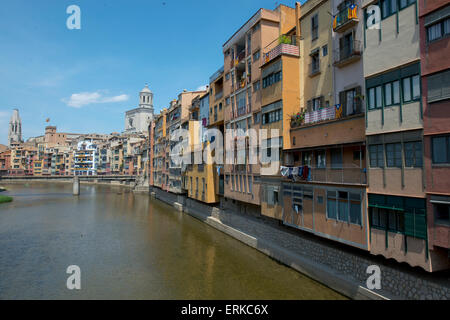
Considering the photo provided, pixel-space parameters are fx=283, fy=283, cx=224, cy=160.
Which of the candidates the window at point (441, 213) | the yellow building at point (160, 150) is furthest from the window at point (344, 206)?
the yellow building at point (160, 150)

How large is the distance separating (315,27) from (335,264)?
52.4ft

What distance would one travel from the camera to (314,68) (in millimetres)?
20500

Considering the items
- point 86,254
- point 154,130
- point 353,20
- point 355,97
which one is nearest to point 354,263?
point 355,97

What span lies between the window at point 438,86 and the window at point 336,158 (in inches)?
250

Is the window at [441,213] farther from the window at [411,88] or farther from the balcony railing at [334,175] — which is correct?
the window at [411,88]

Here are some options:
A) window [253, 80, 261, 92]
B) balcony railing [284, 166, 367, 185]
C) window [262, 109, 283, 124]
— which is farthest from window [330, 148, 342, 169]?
window [253, 80, 261, 92]

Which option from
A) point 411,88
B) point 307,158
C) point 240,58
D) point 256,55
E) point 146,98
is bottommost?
point 307,158

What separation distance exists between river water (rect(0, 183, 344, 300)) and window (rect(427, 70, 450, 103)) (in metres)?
11.3

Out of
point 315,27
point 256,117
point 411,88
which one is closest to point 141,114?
point 256,117

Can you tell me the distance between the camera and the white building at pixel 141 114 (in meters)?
182

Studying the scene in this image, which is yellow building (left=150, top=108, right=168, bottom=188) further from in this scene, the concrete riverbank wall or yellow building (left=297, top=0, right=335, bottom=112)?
yellow building (left=297, top=0, right=335, bottom=112)

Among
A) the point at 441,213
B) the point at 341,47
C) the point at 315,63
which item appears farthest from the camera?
the point at 315,63

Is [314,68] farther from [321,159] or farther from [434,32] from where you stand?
[434,32]

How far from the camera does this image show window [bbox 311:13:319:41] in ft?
65.4
